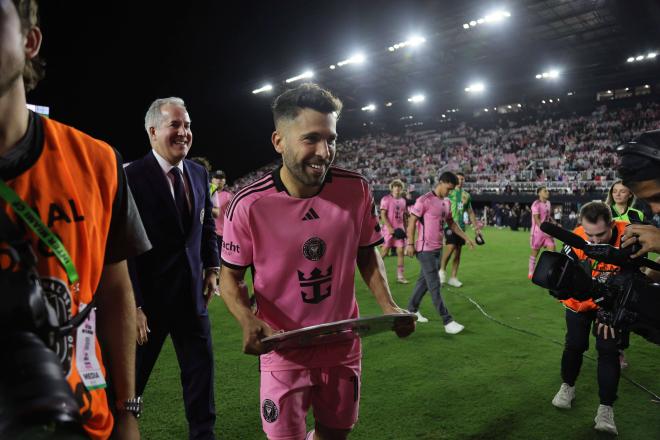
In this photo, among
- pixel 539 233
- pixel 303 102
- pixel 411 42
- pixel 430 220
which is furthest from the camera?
pixel 411 42

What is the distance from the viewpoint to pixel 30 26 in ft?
2.99

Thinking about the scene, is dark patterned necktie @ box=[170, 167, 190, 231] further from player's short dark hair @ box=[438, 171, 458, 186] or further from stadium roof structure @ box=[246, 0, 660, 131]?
stadium roof structure @ box=[246, 0, 660, 131]

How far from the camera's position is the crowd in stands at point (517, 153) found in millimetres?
26375

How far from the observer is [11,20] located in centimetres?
79

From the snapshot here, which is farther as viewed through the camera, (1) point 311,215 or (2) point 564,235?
(1) point 311,215

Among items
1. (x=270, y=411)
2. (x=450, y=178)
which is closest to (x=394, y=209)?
(x=450, y=178)

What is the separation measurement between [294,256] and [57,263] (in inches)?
51.5

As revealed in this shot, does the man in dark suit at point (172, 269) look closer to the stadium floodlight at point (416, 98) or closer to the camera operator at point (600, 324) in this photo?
the camera operator at point (600, 324)

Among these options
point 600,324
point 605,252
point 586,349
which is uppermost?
point 605,252

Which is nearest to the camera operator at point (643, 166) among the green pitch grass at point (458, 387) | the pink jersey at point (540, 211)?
the green pitch grass at point (458, 387)

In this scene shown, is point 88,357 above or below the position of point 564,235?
below

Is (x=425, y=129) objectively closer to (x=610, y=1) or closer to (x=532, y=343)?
(x=610, y=1)

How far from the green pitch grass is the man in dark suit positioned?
82 centimetres

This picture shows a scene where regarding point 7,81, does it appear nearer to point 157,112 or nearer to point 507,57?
point 157,112
